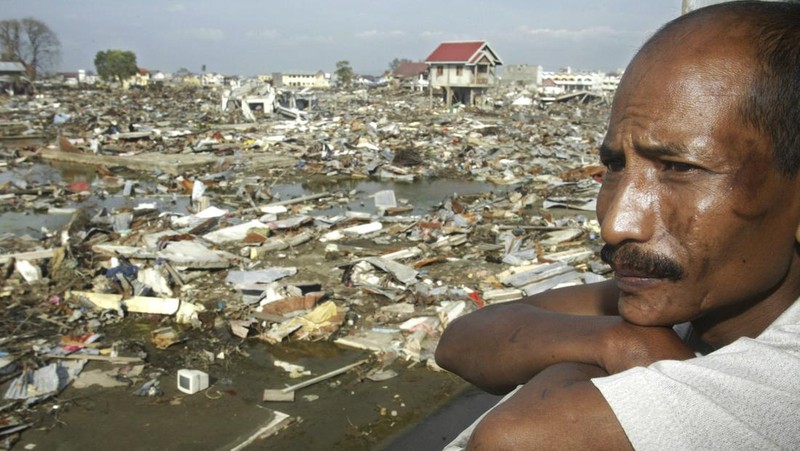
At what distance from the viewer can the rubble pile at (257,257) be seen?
525cm

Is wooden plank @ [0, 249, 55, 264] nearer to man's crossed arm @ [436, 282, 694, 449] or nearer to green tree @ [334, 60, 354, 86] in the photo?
man's crossed arm @ [436, 282, 694, 449]

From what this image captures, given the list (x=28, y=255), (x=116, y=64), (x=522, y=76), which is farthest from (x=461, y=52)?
(x=116, y=64)

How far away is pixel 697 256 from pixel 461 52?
44016 millimetres

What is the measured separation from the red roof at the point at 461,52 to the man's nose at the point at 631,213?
42255mm

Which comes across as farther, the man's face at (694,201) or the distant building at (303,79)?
the distant building at (303,79)

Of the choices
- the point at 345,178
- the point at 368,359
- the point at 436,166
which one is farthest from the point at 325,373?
the point at 436,166

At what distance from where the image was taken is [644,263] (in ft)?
3.51

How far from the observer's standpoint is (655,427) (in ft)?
2.84

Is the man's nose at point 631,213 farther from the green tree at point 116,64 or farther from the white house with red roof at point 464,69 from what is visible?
the green tree at point 116,64

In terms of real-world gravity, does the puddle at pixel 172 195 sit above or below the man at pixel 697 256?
below

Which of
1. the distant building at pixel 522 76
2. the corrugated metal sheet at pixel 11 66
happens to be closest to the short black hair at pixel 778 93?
the distant building at pixel 522 76

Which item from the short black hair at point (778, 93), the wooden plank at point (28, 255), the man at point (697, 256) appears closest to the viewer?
the man at point (697, 256)

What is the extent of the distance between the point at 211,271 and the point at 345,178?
8785 mm

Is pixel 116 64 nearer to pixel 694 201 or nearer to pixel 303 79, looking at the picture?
pixel 303 79
